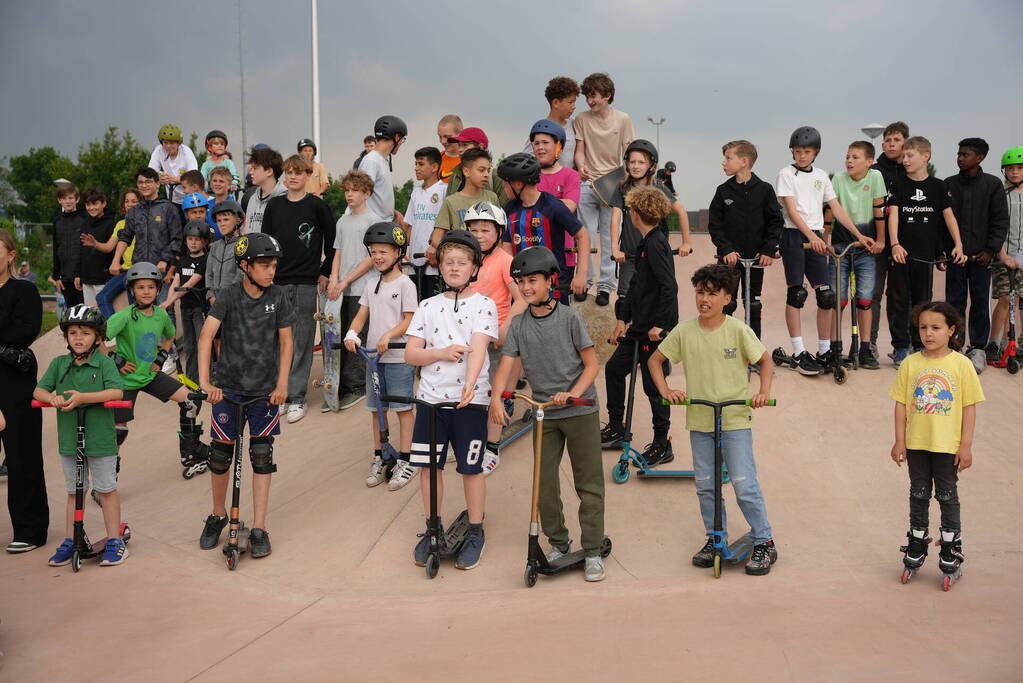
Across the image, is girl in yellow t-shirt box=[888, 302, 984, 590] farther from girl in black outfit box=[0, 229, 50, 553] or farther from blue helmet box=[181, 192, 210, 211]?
blue helmet box=[181, 192, 210, 211]

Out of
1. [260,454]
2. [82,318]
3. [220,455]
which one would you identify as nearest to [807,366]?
[260,454]

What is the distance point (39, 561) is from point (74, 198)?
6353 mm

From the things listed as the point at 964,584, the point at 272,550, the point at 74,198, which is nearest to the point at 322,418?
the point at 272,550

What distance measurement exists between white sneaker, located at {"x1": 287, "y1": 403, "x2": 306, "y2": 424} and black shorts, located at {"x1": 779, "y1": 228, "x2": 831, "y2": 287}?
529cm

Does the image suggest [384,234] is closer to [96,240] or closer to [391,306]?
[391,306]

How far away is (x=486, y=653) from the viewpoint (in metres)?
4.48

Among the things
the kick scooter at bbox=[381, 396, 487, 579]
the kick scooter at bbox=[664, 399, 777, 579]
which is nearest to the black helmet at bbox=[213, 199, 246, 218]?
the kick scooter at bbox=[381, 396, 487, 579]

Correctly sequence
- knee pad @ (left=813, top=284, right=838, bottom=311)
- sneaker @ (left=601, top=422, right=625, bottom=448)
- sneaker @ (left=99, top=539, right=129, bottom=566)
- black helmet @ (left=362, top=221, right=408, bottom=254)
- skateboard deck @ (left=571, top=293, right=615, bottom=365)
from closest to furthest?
sneaker @ (left=99, top=539, right=129, bottom=566), black helmet @ (left=362, top=221, right=408, bottom=254), sneaker @ (left=601, top=422, right=625, bottom=448), knee pad @ (left=813, top=284, right=838, bottom=311), skateboard deck @ (left=571, top=293, right=615, bottom=365)

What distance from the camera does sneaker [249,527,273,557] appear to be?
239 inches

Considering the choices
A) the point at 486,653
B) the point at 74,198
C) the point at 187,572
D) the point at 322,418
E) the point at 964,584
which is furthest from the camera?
the point at 74,198

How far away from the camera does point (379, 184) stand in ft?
30.8

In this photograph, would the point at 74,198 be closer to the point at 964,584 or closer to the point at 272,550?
the point at 272,550

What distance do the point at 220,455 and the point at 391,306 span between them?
1.68m

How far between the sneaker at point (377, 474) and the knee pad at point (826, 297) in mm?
4846
